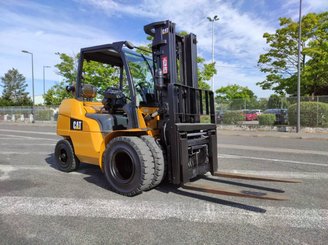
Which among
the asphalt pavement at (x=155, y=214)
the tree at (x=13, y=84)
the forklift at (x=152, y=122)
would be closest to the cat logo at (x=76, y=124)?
the forklift at (x=152, y=122)

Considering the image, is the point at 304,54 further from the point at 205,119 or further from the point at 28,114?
the point at 28,114

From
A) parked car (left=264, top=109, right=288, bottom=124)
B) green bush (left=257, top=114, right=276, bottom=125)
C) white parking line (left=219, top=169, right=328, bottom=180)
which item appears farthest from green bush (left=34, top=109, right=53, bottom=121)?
white parking line (left=219, top=169, right=328, bottom=180)

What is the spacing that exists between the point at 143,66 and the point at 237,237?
3759mm

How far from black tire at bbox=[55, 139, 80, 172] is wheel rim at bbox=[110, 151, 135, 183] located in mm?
1824

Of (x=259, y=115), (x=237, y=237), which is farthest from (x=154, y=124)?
(x=259, y=115)

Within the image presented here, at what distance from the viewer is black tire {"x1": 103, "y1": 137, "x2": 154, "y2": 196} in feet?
16.6

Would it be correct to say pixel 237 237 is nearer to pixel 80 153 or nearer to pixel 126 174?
pixel 126 174

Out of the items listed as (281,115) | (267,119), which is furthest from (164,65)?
(281,115)

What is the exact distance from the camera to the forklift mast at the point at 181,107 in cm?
518

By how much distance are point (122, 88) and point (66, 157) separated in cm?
232

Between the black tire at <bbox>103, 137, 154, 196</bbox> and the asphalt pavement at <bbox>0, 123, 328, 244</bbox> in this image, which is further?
the black tire at <bbox>103, 137, 154, 196</bbox>

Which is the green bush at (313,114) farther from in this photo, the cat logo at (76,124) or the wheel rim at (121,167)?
the wheel rim at (121,167)

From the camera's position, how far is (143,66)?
6156 millimetres

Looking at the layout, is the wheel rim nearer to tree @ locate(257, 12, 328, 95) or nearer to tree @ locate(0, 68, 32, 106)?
tree @ locate(257, 12, 328, 95)
